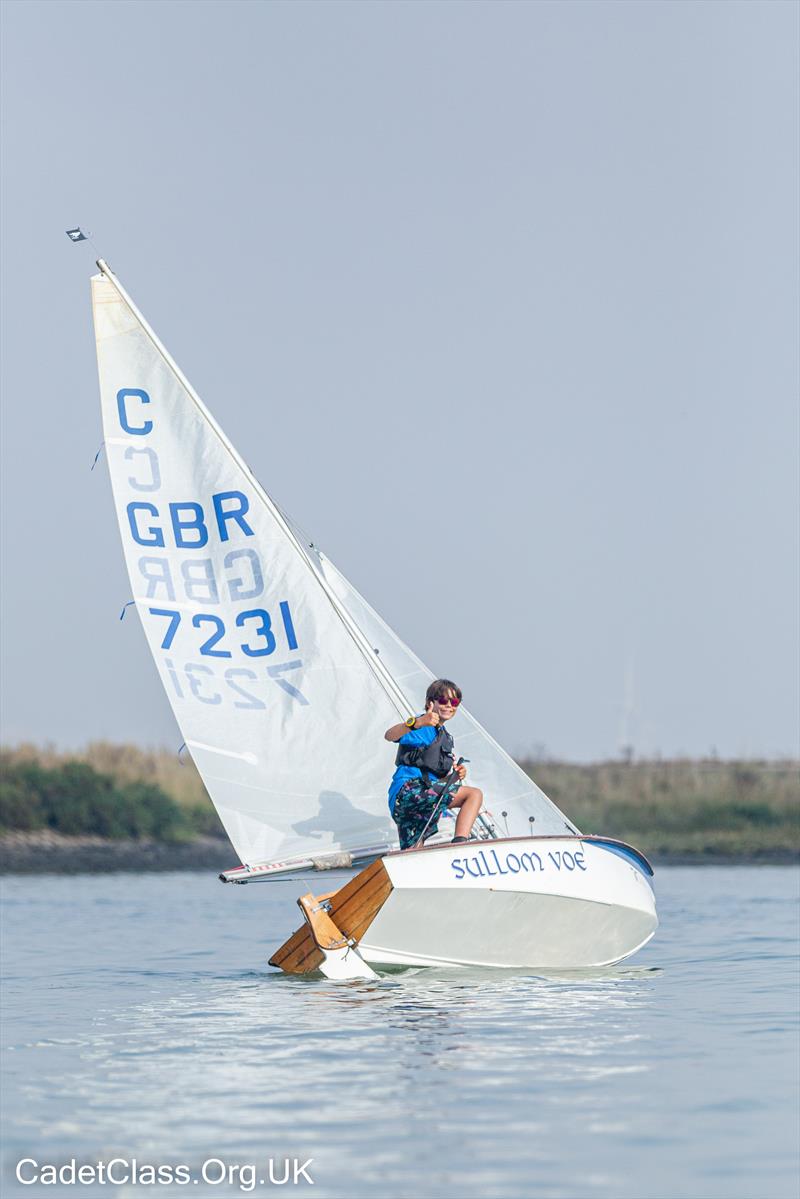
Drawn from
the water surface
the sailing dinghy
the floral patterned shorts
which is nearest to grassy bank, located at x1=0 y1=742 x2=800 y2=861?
the water surface

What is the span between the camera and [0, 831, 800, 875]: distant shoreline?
37719mm

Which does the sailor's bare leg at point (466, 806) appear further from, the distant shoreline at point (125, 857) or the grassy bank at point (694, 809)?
the grassy bank at point (694, 809)

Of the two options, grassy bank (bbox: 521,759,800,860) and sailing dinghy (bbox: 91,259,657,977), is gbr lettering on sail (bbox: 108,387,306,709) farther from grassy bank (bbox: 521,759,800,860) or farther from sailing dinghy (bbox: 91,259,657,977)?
grassy bank (bbox: 521,759,800,860)

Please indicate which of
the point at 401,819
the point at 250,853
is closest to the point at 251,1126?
the point at 401,819

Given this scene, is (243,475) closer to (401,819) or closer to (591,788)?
(401,819)

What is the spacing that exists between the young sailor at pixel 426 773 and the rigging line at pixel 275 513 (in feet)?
2.77

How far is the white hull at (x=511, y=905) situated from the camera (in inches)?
576

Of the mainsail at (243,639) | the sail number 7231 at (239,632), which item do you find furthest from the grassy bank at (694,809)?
the sail number 7231 at (239,632)

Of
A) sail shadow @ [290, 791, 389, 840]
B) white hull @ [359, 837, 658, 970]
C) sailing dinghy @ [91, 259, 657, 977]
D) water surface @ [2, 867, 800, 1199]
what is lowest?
water surface @ [2, 867, 800, 1199]

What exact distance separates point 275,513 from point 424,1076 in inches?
273

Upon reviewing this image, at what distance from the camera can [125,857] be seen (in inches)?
1548

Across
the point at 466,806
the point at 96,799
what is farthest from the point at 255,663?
the point at 96,799

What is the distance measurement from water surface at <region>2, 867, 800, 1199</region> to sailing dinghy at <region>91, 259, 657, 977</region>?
4.42ft

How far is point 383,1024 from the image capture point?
13.1 metres
